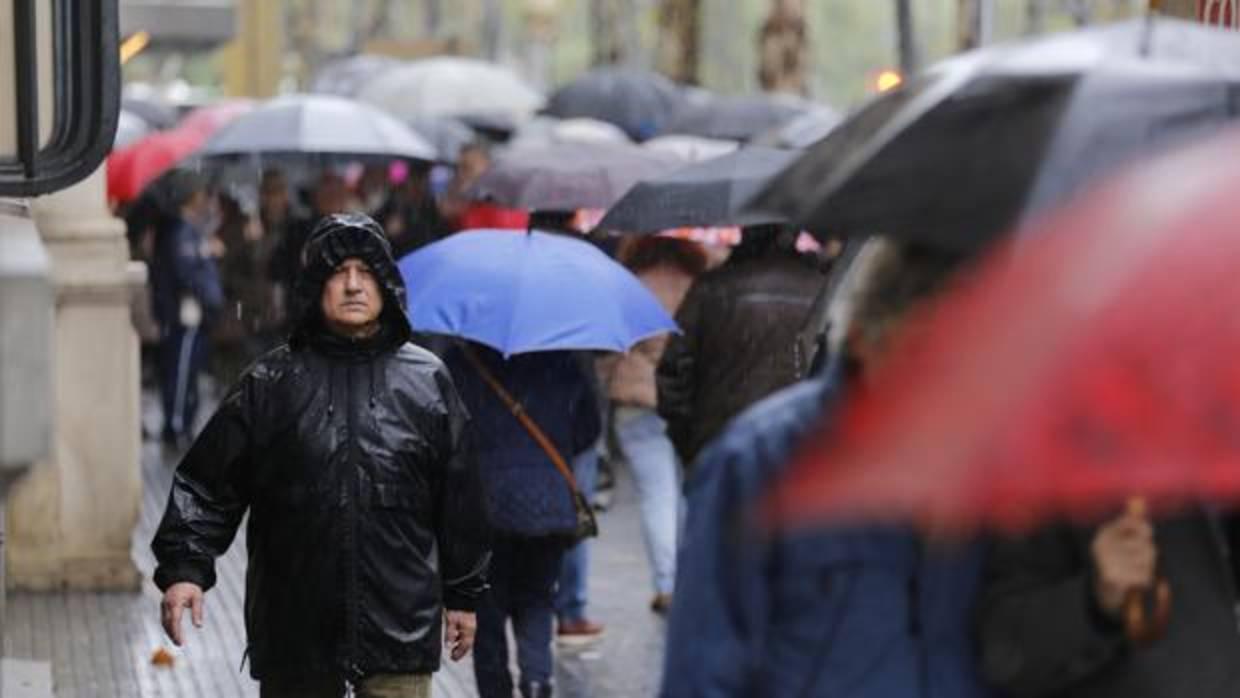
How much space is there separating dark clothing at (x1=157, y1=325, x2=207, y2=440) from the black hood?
1226cm

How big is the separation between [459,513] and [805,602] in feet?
9.84

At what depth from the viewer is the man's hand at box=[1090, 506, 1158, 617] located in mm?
4312

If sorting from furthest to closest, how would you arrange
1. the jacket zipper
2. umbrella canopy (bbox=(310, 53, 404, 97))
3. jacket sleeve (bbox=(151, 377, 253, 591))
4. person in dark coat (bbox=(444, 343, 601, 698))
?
1. umbrella canopy (bbox=(310, 53, 404, 97))
2. person in dark coat (bbox=(444, 343, 601, 698))
3. jacket sleeve (bbox=(151, 377, 253, 591))
4. the jacket zipper

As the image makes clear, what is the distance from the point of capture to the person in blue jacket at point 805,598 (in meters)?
4.43

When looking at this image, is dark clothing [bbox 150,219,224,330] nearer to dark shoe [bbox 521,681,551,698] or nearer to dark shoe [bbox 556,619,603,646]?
dark shoe [bbox 556,619,603,646]

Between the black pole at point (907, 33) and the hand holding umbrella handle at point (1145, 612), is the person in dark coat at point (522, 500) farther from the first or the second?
the black pole at point (907, 33)

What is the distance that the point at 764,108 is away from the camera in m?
26.9

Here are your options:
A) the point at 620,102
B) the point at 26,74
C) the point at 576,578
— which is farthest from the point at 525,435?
the point at 620,102

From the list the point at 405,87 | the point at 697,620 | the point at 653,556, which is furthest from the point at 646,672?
the point at 405,87

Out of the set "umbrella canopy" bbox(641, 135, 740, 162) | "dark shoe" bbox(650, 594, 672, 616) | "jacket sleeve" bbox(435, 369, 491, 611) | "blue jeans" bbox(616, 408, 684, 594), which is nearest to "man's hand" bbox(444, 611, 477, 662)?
"jacket sleeve" bbox(435, 369, 491, 611)

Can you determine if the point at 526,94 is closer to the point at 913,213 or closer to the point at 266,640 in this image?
the point at 266,640

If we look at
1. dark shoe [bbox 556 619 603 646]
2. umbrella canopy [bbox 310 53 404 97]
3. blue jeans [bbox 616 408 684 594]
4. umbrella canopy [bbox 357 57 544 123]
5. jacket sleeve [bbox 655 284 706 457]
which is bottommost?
umbrella canopy [bbox 310 53 404 97]

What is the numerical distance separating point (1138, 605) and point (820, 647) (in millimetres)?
436

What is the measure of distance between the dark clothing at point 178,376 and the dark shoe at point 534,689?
9.85 metres
